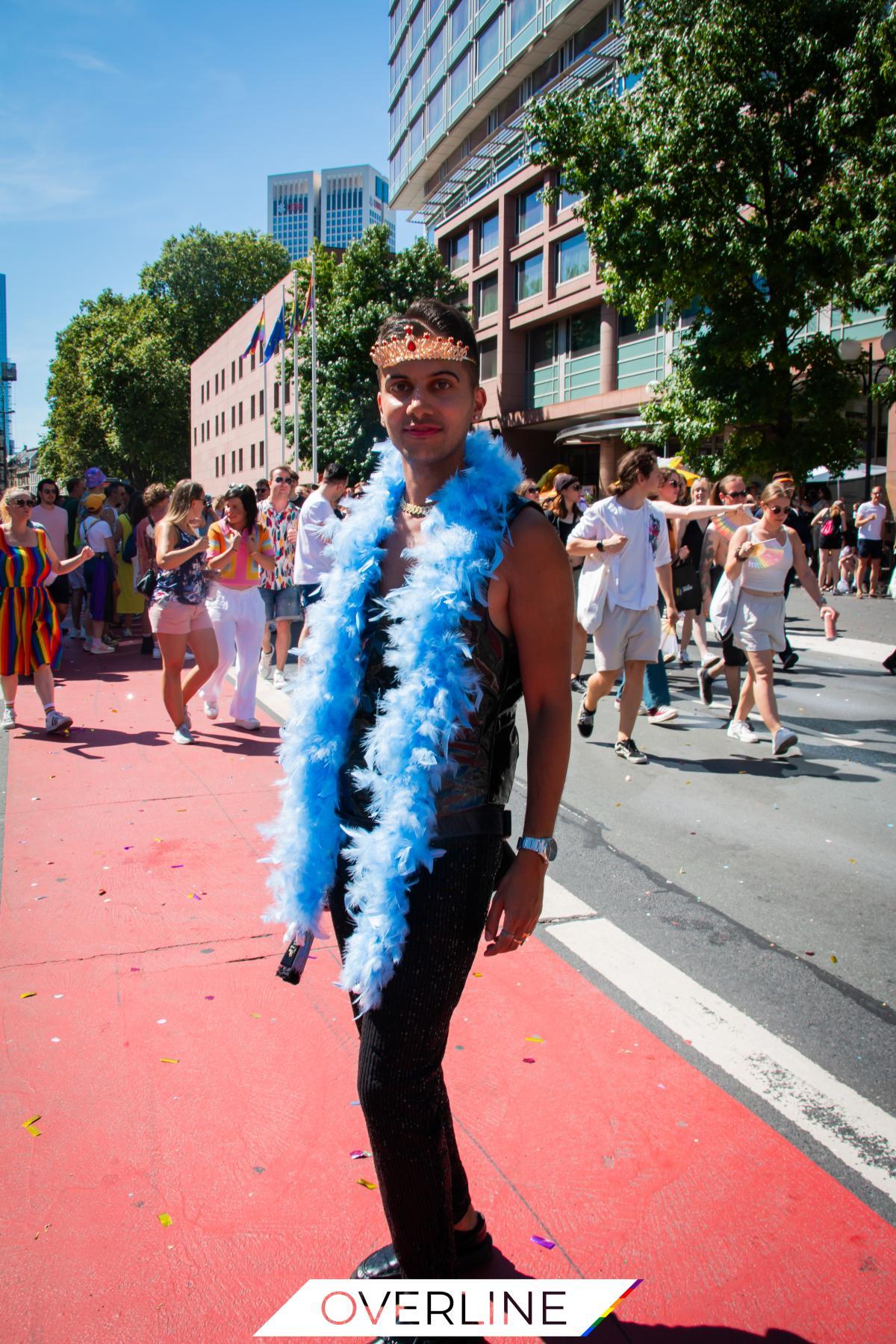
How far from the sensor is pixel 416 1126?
6.03ft

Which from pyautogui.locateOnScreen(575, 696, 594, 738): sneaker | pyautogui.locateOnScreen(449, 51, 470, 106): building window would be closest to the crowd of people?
pyautogui.locateOnScreen(575, 696, 594, 738): sneaker

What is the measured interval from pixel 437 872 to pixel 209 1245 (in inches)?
45.6

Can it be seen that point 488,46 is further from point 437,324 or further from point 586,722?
point 437,324

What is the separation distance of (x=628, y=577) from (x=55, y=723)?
4.51 meters

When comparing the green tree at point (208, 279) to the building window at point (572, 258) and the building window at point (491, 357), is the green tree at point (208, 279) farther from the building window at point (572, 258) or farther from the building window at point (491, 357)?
the building window at point (572, 258)

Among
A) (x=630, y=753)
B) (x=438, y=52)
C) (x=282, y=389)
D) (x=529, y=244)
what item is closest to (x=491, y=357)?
(x=529, y=244)

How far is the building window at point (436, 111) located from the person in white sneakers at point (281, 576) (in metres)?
42.4

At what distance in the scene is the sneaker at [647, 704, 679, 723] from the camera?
8070 millimetres

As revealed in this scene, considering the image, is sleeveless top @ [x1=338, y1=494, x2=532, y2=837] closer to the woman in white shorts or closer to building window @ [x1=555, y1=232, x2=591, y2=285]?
the woman in white shorts

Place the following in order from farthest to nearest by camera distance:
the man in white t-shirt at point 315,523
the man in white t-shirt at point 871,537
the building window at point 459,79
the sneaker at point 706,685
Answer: the building window at point 459,79
the man in white t-shirt at point 871,537
the man in white t-shirt at point 315,523
the sneaker at point 706,685

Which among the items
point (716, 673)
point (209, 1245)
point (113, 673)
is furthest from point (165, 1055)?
point (113, 673)

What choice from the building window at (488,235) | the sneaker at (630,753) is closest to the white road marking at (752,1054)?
the sneaker at (630,753)

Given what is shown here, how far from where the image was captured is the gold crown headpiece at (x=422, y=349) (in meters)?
2.07

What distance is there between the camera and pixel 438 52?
4731cm
